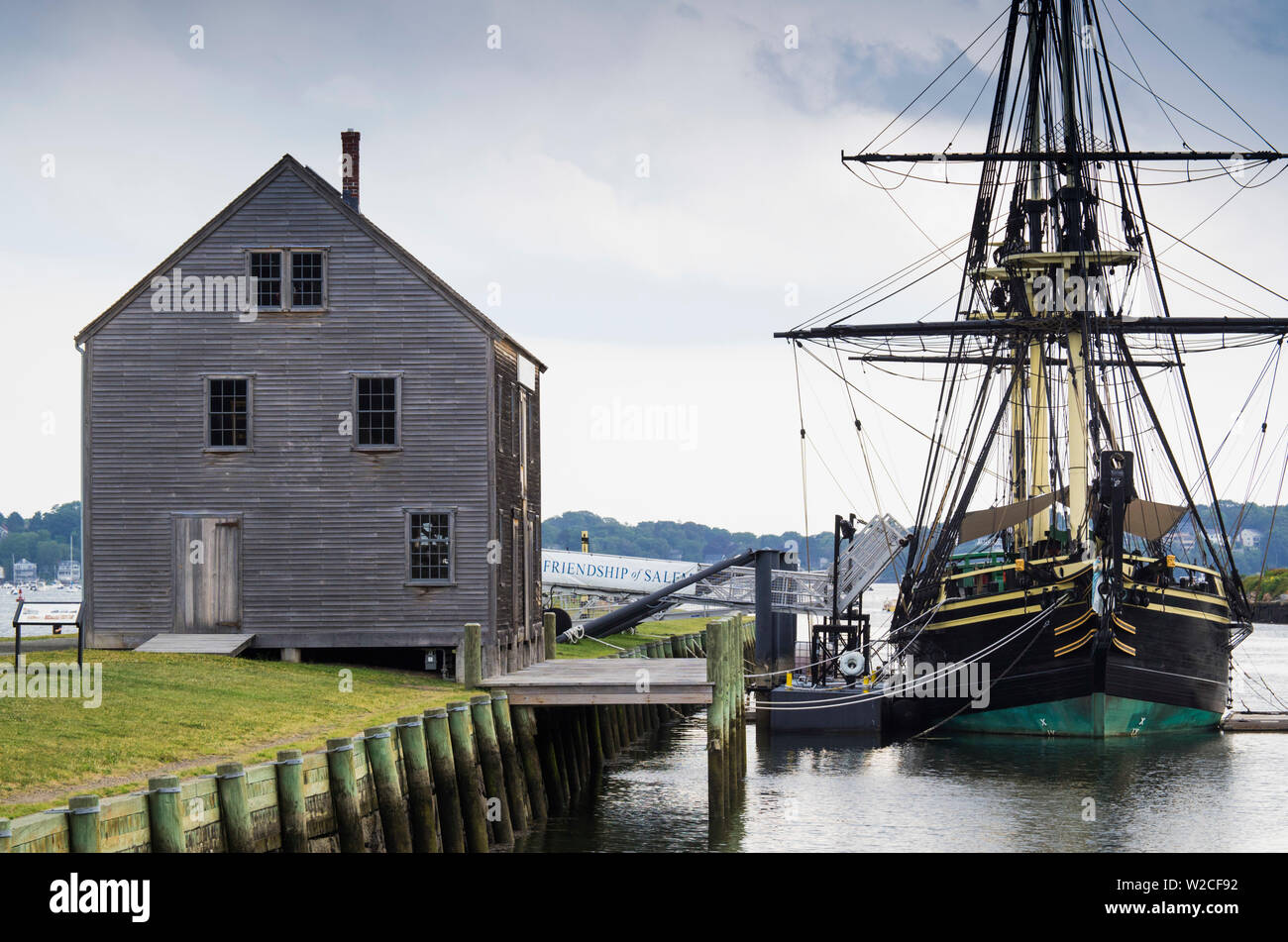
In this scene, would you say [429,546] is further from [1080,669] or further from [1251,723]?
[1251,723]

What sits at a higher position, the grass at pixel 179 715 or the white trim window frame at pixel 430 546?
the white trim window frame at pixel 430 546

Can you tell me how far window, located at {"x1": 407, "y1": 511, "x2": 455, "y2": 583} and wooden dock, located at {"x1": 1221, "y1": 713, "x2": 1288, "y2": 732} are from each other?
946 inches

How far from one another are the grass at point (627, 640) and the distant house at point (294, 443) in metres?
12.4

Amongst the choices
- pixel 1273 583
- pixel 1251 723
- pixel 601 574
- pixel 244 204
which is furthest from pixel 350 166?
pixel 1273 583

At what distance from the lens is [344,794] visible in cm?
1766

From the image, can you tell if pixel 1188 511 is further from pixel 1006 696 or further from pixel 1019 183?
pixel 1019 183

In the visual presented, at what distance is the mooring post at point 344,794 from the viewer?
691 inches

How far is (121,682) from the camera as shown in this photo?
972 inches

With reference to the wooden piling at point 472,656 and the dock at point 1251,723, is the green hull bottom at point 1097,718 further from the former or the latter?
the wooden piling at point 472,656

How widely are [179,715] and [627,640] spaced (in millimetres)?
35194

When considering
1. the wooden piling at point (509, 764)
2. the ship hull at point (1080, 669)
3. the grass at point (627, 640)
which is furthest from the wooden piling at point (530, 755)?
the grass at point (627, 640)

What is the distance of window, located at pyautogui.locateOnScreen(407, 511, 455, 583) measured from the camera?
104ft

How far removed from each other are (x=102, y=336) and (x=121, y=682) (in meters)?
10.5
